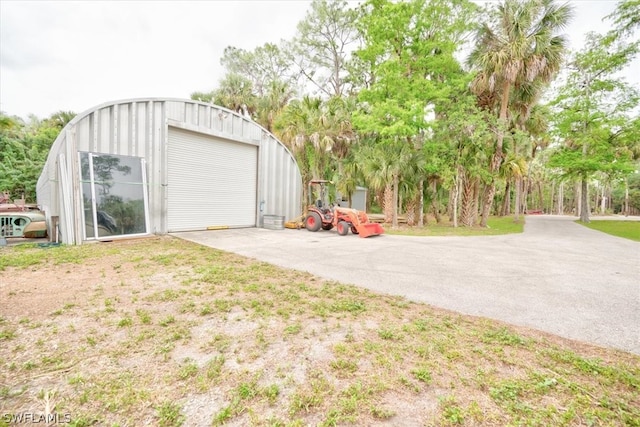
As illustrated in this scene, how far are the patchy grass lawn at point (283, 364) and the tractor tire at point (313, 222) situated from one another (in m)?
6.70

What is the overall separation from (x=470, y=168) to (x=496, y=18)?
7.44 meters

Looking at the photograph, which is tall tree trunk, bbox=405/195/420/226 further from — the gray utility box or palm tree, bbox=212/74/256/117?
palm tree, bbox=212/74/256/117

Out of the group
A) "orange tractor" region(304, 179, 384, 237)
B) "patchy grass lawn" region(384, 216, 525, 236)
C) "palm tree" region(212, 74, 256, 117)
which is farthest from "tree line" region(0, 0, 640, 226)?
"orange tractor" region(304, 179, 384, 237)

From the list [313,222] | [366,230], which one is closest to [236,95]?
[313,222]

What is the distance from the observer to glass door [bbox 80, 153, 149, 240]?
7.14m

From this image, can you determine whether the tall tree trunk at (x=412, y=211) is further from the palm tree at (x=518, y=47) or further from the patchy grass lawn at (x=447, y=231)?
the palm tree at (x=518, y=47)

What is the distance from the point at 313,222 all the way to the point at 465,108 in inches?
349

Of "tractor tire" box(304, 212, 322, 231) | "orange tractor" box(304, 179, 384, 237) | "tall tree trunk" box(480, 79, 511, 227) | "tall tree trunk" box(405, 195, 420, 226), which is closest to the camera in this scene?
"orange tractor" box(304, 179, 384, 237)

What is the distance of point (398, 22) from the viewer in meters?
11.4

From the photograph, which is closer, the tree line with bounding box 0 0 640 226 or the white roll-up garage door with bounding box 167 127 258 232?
the white roll-up garage door with bounding box 167 127 258 232

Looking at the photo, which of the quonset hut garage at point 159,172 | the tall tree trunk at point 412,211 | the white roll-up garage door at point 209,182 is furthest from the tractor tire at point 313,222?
the tall tree trunk at point 412,211

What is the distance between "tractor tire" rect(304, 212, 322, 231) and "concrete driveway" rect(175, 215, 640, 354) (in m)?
1.66

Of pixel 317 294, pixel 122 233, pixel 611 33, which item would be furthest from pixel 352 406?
pixel 611 33

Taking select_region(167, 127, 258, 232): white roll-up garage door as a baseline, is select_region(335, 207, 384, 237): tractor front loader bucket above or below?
below
